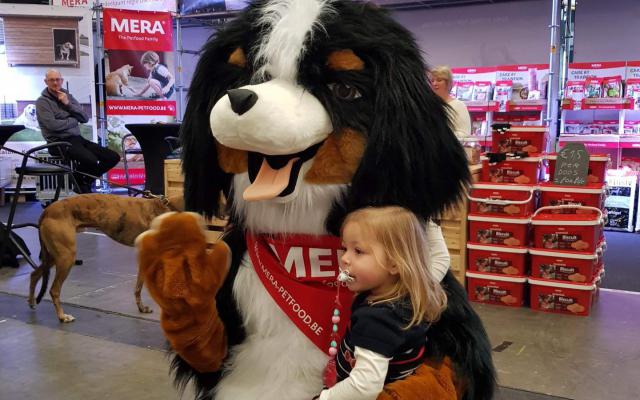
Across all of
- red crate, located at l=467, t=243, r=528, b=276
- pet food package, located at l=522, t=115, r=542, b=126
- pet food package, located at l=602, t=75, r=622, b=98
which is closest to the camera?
red crate, located at l=467, t=243, r=528, b=276

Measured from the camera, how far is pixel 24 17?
6859mm

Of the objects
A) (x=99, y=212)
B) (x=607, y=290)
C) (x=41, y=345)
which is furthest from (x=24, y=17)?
(x=607, y=290)

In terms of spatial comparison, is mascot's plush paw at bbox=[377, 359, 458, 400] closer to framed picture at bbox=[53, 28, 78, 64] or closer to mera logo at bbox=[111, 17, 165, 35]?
mera logo at bbox=[111, 17, 165, 35]

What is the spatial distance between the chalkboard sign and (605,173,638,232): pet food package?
2.52 m

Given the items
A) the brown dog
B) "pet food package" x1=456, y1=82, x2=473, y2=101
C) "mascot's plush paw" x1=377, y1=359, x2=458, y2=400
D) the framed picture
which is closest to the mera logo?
the framed picture

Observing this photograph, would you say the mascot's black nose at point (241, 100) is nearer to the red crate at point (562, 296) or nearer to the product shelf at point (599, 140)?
the red crate at point (562, 296)

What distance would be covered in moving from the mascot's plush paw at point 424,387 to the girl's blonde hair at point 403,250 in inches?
4.0

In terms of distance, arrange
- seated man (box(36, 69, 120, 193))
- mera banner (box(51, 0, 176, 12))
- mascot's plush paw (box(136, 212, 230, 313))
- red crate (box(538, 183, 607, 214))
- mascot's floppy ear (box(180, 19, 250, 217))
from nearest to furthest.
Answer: mascot's plush paw (box(136, 212, 230, 313))
mascot's floppy ear (box(180, 19, 250, 217))
red crate (box(538, 183, 607, 214))
seated man (box(36, 69, 120, 193))
mera banner (box(51, 0, 176, 12))

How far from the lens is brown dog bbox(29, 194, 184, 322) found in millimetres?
3145

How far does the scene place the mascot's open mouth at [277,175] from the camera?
101 centimetres

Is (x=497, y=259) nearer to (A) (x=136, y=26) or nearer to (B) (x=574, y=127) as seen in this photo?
(B) (x=574, y=127)

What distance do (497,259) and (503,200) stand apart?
0.35m

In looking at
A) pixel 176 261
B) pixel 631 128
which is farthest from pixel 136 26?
pixel 176 261

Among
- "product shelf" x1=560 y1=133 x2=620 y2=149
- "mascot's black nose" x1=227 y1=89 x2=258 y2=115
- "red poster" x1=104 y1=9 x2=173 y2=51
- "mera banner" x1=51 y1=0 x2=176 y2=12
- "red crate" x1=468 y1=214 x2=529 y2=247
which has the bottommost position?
"red crate" x1=468 y1=214 x2=529 y2=247
